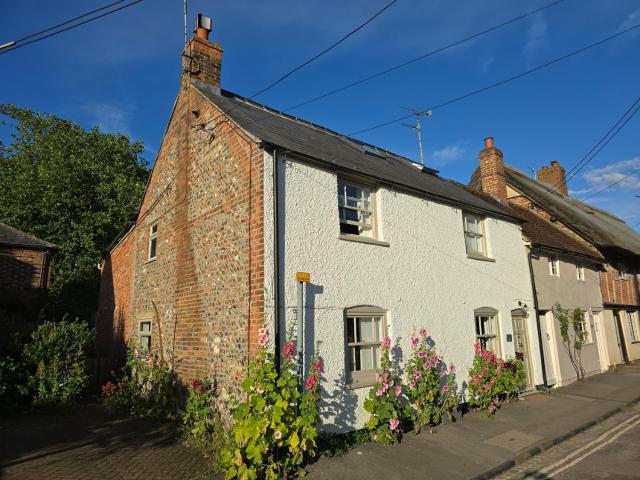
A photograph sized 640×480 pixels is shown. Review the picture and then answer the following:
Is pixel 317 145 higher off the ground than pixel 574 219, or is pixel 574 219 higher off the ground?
pixel 574 219

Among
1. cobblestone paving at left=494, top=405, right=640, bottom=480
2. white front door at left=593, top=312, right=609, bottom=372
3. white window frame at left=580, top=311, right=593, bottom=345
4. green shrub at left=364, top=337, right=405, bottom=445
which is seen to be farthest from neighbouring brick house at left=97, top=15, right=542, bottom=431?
white front door at left=593, top=312, right=609, bottom=372

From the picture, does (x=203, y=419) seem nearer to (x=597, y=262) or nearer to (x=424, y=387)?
(x=424, y=387)

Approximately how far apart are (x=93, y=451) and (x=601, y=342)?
18450 mm

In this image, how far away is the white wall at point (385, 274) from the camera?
23.9 ft

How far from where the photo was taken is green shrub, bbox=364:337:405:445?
24.0ft

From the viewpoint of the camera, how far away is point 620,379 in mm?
14320

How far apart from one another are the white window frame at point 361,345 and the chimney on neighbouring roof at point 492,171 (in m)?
10.5

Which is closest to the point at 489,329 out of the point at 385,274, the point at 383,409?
the point at 385,274

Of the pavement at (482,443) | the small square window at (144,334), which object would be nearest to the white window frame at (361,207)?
the pavement at (482,443)

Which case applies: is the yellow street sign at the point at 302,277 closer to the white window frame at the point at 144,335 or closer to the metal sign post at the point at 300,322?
the metal sign post at the point at 300,322

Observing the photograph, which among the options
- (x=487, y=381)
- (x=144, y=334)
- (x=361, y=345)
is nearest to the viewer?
(x=361, y=345)

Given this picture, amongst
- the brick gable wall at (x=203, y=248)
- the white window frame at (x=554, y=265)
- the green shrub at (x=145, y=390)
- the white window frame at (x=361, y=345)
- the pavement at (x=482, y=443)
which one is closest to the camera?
the pavement at (x=482, y=443)

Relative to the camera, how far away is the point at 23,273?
499 inches

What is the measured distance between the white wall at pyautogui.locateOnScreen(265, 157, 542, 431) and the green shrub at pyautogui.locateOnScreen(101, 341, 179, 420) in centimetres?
399
